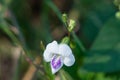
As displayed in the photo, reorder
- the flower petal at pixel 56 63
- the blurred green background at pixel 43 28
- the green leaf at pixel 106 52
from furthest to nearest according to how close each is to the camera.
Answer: the blurred green background at pixel 43 28, the green leaf at pixel 106 52, the flower petal at pixel 56 63

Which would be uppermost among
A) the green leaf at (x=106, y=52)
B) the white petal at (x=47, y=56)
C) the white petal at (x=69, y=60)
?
the white petal at (x=47, y=56)

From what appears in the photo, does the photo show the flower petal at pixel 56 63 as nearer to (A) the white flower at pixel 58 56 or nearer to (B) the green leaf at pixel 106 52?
(A) the white flower at pixel 58 56

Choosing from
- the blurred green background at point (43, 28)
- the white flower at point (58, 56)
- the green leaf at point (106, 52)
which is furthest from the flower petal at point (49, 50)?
the blurred green background at point (43, 28)

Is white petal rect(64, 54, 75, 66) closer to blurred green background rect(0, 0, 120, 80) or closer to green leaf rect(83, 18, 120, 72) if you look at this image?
green leaf rect(83, 18, 120, 72)

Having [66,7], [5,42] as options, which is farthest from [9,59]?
[66,7]

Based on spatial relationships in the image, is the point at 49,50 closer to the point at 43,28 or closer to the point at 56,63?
the point at 56,63

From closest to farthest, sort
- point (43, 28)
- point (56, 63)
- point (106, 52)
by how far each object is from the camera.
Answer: point (56, 63) → point (106, 52) → point (43, 28)

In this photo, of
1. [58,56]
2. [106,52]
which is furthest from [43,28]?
[58,56]
